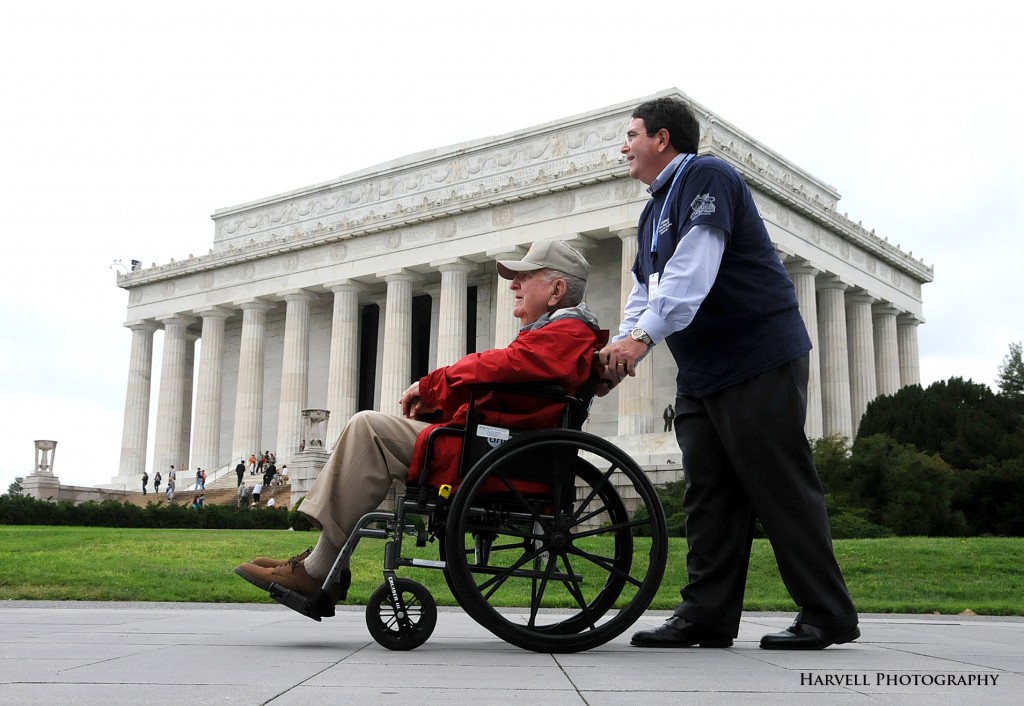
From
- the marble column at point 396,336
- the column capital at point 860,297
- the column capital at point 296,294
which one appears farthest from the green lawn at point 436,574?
the column capital at point 296,294

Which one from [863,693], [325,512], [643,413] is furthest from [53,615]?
[643,413]

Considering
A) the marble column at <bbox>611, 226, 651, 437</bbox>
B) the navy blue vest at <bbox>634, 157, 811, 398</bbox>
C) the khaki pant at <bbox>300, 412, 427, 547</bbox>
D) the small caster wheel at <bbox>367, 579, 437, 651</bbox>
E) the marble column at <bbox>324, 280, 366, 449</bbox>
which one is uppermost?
the marble column at <bbox>324, 280, 366, 449</bbox>

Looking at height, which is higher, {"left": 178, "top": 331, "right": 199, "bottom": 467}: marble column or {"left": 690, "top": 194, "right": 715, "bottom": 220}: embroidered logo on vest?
{"left": 178, "top": 331, "right": 199, "bottom": 467}: marble column

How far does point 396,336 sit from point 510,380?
44.1 m

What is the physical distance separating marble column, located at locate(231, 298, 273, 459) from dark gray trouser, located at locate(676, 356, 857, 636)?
49394mm

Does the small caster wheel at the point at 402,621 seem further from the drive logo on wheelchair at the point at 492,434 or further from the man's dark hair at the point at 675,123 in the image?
the man's dark hair at the point at 675,123

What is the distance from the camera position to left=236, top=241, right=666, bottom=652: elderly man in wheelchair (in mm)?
4953

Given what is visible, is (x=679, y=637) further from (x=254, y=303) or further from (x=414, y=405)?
(x=254, y=303)

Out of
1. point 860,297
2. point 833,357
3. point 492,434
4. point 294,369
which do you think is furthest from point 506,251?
point 492,434

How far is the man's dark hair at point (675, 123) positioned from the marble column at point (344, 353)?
44849 mm

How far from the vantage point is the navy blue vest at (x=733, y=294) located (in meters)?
5.62

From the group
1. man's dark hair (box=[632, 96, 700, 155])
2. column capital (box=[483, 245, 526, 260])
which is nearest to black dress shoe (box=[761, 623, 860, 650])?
man's dark hair (box=[632, 96, 700, 155])

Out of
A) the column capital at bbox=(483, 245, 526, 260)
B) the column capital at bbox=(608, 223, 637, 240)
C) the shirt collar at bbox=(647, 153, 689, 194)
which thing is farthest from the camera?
the column capital at bbox=(483, 245, 526, 260)

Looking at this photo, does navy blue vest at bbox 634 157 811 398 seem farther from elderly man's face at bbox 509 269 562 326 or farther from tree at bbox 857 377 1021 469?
tree at bbox 857 377 1021 469
